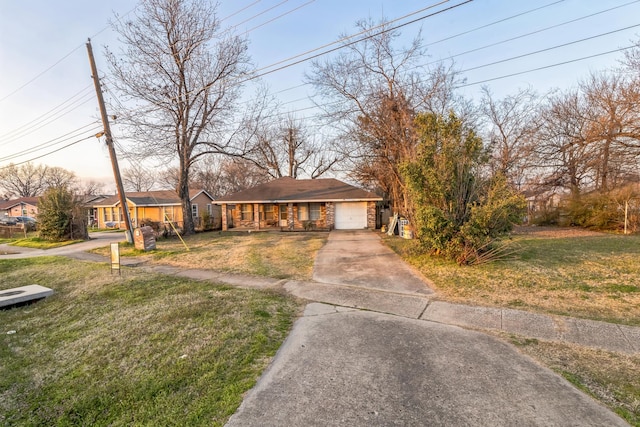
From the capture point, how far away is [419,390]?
2625 millimetres

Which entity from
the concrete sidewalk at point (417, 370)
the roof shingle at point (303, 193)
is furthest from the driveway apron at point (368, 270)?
the roof shingle at point (303, 193)

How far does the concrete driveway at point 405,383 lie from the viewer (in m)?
2.28

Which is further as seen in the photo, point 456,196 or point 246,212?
point 246,212

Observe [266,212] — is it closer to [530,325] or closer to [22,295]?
[22,295]

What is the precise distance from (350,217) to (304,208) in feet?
10.5

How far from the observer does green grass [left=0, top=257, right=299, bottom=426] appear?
251 cm

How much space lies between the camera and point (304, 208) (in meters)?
20.1

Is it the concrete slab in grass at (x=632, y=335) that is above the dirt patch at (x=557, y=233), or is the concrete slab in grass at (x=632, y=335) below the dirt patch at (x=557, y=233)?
below

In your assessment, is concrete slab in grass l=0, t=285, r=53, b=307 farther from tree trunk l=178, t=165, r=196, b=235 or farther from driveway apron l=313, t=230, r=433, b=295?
tree trunk l=178, t=165, r=196, b=235

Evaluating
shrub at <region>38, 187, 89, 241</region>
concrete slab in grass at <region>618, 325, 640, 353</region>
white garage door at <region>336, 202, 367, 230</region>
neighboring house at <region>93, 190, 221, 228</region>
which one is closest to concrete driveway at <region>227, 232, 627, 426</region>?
concrete slab in grass at <region>618, 325, 640, 353</region>

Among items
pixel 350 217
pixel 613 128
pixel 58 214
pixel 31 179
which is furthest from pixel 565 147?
pixel 31 179

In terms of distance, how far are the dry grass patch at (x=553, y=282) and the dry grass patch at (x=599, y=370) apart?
4.51 feet

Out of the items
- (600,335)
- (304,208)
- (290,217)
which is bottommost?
(600,335)

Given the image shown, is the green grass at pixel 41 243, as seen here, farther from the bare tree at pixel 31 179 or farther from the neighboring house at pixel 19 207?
the bare tree at pixel 31 179
